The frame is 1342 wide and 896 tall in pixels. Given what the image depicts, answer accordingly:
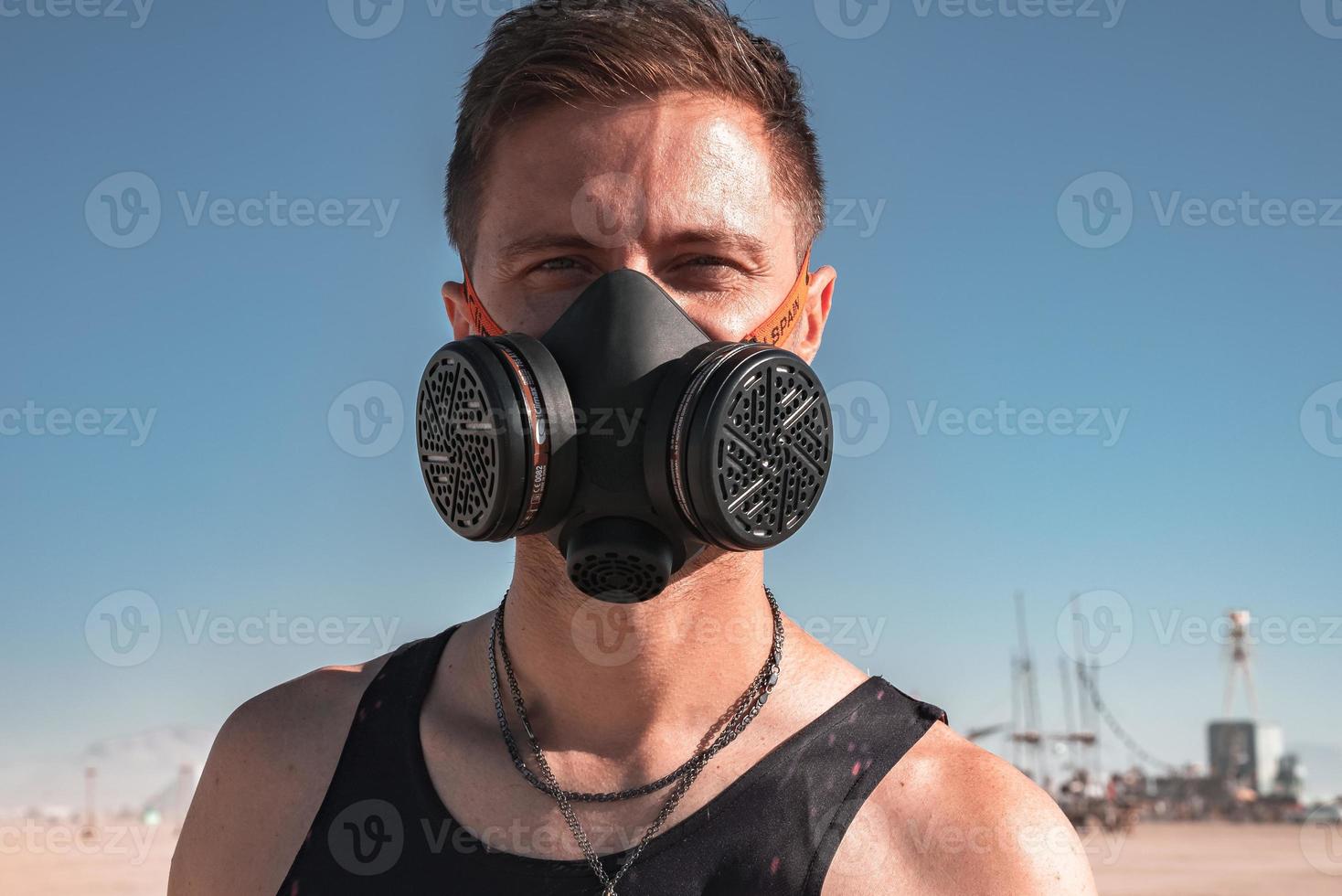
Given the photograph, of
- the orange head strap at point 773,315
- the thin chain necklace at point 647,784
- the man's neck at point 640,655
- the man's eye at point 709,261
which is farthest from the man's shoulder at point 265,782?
the man's eye at point 709,261

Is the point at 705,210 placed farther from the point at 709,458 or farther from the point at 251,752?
the point at 251,752

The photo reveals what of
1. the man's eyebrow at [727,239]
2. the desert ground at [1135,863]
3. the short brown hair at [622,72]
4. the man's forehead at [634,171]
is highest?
the short brown hair at [622,72]

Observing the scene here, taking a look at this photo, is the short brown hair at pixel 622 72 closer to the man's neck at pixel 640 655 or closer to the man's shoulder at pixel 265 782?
the man's neck at pixel 640 655

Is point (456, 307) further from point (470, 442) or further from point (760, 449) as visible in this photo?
point (760, 449)

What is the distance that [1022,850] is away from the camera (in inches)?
103

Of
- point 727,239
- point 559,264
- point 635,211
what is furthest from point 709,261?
point 559,264

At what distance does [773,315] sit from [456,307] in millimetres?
877

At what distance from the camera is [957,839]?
265 centimetres

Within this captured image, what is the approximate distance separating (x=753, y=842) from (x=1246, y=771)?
5392 cm

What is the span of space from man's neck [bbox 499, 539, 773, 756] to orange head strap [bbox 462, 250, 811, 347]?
1.79 ft

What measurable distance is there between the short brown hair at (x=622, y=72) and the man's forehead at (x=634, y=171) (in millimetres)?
54

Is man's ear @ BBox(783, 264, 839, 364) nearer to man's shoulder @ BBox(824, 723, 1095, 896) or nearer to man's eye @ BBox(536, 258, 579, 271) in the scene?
man's eye @ BBox(536, 258, 579, 271)

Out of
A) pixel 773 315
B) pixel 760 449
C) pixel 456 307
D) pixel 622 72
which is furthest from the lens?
pixel 456 307

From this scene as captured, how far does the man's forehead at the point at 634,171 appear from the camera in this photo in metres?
2.79
